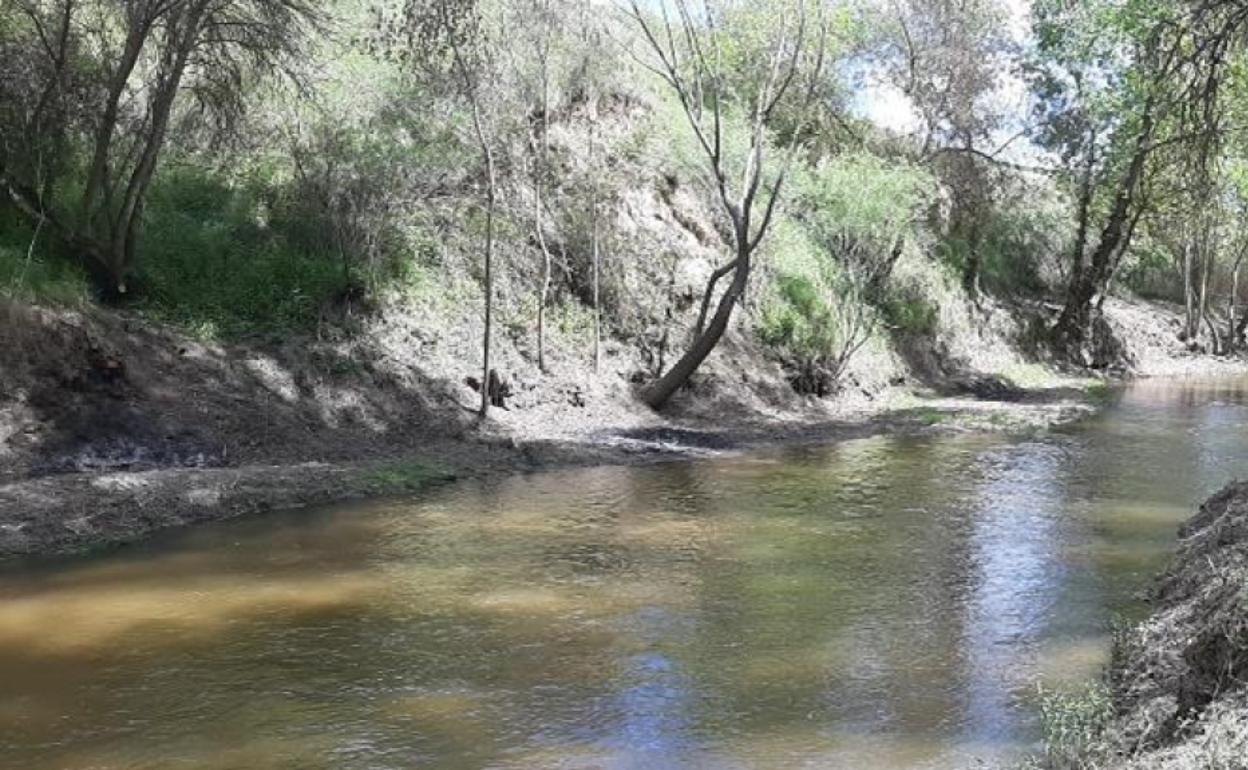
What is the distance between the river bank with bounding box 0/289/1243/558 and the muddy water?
881mm

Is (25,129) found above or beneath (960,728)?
above

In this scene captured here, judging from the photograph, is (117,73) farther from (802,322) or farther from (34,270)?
(802,322)

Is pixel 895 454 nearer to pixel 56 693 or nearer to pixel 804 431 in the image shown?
pixel 804 431

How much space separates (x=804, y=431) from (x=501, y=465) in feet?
21.7

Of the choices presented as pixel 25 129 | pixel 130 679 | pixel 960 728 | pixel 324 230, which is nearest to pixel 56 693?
pixel 130 679

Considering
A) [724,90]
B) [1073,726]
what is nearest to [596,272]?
[724,90]

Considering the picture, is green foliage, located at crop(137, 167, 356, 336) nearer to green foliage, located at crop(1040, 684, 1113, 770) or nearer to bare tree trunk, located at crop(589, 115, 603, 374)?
bare tree trunk, located at crop(589, 115, 603, 374)

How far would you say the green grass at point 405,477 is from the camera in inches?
620

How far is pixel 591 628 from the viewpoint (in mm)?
10008

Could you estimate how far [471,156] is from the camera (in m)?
21.9

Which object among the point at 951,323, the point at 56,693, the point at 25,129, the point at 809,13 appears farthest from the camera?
the point at 951,323

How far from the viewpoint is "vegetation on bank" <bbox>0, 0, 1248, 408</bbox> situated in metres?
17.3

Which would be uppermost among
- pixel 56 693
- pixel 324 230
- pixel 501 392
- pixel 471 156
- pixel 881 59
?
pixel 881 59

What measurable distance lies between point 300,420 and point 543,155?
7.78 metres
